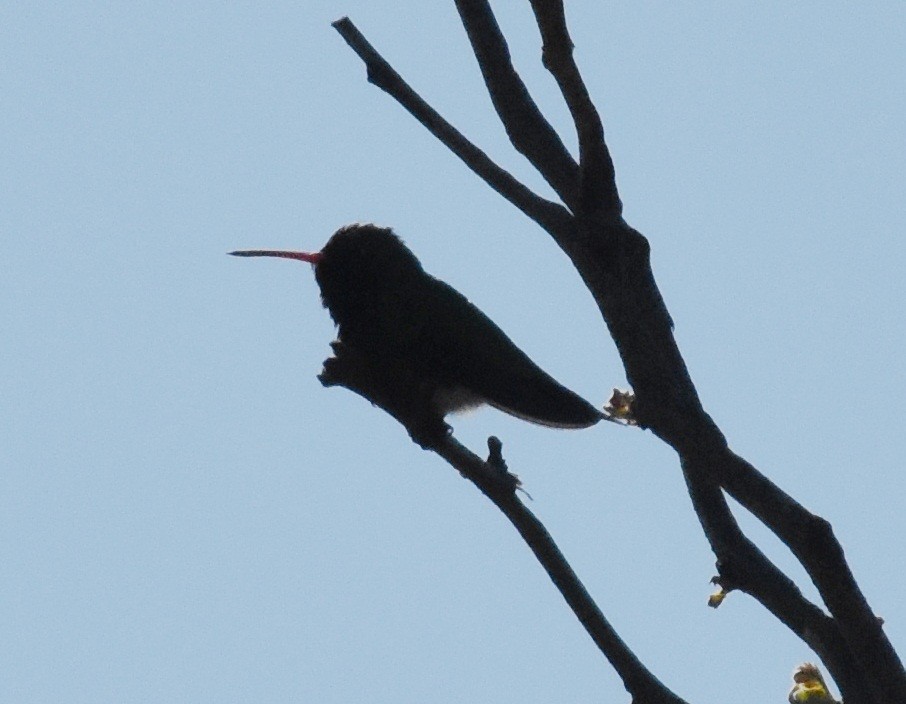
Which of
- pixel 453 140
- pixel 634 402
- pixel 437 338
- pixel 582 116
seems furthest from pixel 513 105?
pixel 437 338

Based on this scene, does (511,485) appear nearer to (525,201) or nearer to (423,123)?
(525,201)

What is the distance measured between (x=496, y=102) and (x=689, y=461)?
1.32 meters

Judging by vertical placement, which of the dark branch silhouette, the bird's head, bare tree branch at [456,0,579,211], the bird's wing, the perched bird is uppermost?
the bird's head

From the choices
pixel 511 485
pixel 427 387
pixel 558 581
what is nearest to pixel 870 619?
pixel 558 581

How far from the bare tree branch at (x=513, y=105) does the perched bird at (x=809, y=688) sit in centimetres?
135

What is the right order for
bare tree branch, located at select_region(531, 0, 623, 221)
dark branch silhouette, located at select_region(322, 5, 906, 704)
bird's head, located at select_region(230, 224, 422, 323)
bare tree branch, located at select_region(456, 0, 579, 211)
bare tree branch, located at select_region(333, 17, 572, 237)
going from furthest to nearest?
bird's head, located at select_region(230, 224, 422, 323) → bare tree branch, located at select_region(456, 0, 579, 211) → bare tree branch, located at select_region(333, 17, 572, 237) → bare tree branch, located at select_region(531, 0, 623, 221) → dark branch silhouette, located at select_region(322, 5, 906, 704)

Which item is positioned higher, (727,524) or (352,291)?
(352,291)

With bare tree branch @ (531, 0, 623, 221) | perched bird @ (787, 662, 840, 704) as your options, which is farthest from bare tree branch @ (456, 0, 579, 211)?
perched bird @ (787, 662, 840, 704)

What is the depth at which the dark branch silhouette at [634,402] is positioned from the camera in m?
2.67

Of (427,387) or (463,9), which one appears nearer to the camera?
(463,9)

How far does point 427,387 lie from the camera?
6156mm

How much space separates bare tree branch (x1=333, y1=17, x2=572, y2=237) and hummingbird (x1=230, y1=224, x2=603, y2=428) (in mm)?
2480

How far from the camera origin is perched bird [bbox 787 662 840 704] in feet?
10.3

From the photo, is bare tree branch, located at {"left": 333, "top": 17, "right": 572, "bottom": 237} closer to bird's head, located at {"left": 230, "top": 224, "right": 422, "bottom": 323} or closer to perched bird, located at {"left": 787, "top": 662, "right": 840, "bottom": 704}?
perched bird, located at {"left": 787, "top": 662, "right": 840, "bottom": 704}
